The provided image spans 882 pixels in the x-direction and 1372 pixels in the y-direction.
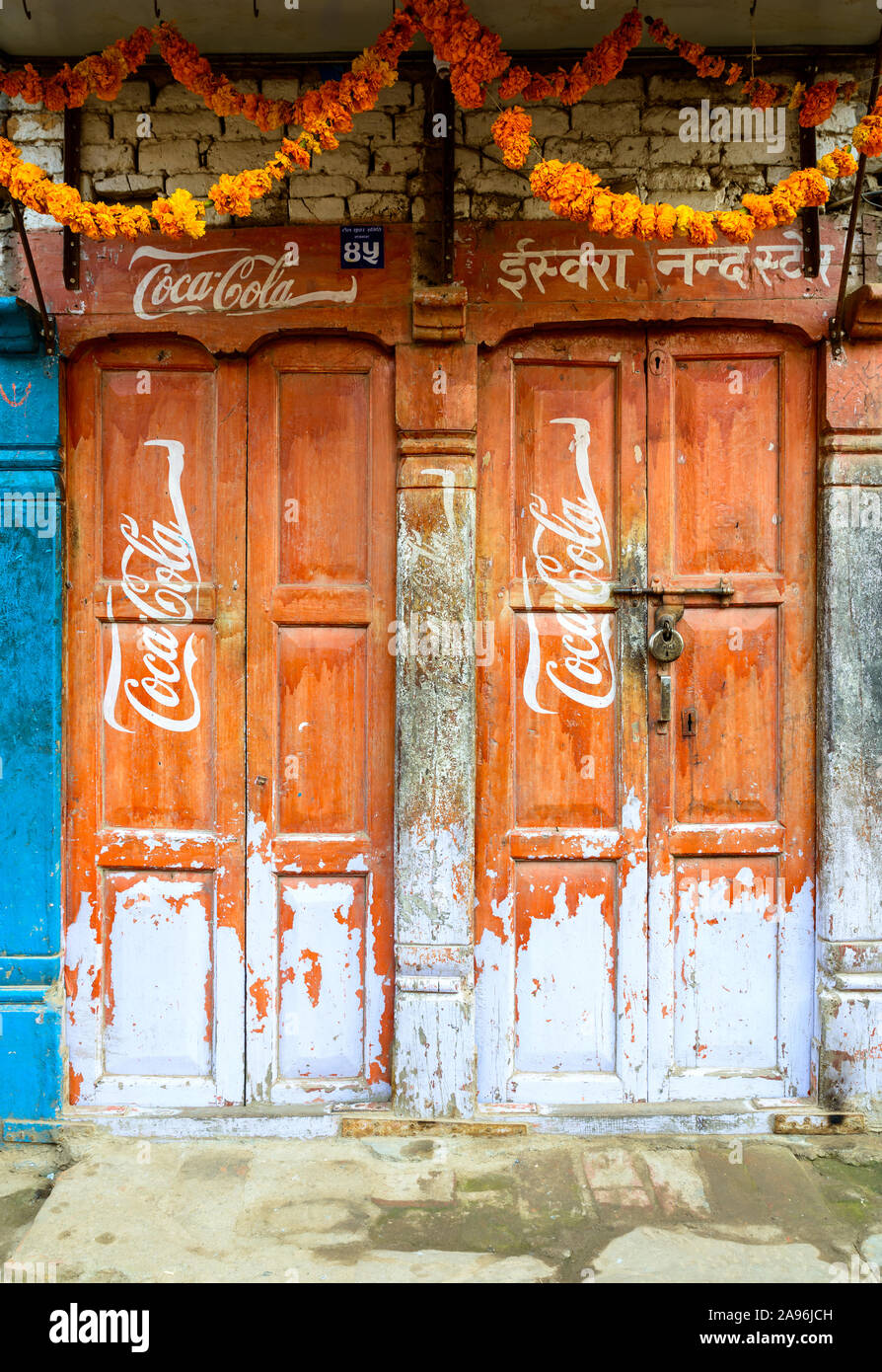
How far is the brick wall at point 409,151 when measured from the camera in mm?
3648

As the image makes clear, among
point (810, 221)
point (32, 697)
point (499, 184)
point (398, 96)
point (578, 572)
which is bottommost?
point (32, 697)

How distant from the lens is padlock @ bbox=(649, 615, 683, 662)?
12.1 feet

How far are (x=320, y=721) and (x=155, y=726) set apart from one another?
66 cm

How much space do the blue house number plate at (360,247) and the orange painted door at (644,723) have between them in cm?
57

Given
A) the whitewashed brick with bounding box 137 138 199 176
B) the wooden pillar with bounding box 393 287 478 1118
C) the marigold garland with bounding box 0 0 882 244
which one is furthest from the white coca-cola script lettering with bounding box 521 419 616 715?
the whitewashed brick with bounding box 137 138 199 176

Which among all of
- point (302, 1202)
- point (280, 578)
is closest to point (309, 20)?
point (280, 578)

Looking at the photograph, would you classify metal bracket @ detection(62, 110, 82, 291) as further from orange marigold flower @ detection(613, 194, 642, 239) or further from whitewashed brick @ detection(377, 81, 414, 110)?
orange marigold flower @ detection(613, 194, 642, 239)

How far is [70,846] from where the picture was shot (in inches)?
149

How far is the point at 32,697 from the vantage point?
3.71m

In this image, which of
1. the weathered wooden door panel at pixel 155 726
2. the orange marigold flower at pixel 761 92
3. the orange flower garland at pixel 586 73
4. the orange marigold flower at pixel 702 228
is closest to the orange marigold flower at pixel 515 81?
the orange flower garland at pixel 586 73

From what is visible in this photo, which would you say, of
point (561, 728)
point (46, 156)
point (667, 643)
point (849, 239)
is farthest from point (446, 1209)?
point (46, 156)

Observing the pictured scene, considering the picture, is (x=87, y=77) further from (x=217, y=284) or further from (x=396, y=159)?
(x=396, y=159)
